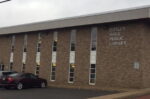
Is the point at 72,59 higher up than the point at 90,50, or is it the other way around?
the point at 90,50

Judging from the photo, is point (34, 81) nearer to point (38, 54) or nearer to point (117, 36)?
point (38, 54)

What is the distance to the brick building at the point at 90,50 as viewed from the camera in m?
27.3

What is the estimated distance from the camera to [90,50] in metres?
30.6

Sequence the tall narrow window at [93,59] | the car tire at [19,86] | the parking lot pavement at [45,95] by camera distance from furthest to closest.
Answer: the tall narrow window at [93,59] < the car tire at [19,86] < the parking lot pavement at [45,95]

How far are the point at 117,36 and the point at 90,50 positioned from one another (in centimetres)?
323

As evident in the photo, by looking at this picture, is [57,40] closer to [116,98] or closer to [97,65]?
[97,65]

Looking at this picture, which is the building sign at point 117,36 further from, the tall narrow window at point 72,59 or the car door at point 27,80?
the car door at point 27,80

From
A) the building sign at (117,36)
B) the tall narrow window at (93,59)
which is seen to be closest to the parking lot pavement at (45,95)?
the building sign at (117,36)

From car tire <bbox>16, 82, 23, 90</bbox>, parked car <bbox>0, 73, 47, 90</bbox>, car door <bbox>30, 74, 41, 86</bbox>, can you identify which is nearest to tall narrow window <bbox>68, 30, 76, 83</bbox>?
car door <bbox>30, 74, 41, 86</bbox>

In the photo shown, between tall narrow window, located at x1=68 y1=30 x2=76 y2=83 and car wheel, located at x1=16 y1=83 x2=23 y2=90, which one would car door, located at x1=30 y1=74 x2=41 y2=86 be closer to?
car wheel, located at x1=16 y1=83 x2=23 y2=90

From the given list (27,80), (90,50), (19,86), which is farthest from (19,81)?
(90,50)

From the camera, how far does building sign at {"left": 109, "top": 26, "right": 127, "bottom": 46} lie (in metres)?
28.3

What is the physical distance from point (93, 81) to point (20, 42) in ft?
39.7

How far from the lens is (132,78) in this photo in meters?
27.3
